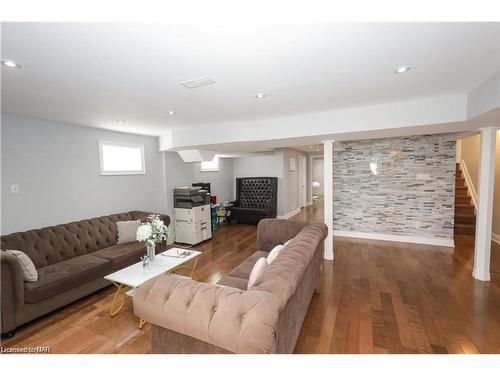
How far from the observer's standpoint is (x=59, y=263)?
2846mm

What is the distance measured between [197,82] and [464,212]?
264 inches

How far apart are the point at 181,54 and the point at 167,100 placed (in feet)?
3.59

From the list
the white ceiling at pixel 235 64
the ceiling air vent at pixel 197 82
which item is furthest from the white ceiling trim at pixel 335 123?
the ceiling air vent at pixel 197 82

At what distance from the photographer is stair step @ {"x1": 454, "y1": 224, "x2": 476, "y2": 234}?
5.02 meters

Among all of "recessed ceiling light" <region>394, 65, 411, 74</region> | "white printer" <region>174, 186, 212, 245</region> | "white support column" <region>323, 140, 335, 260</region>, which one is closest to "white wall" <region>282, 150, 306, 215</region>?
"white printer" <region>174, 186, 212, 245</region>

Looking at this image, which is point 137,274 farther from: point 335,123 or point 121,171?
point 335,123

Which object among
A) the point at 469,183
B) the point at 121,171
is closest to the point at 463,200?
the point at 469,183

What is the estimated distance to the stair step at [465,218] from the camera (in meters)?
5.13

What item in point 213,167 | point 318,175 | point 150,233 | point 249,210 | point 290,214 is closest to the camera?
point 150,233

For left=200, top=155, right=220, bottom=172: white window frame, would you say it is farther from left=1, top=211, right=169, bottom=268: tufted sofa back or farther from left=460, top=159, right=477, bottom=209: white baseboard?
left=460, top=159, right=477, bottom=209: white baseboard

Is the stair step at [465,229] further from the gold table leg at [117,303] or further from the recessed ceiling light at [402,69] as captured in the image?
the gold table leg at [117,303]
